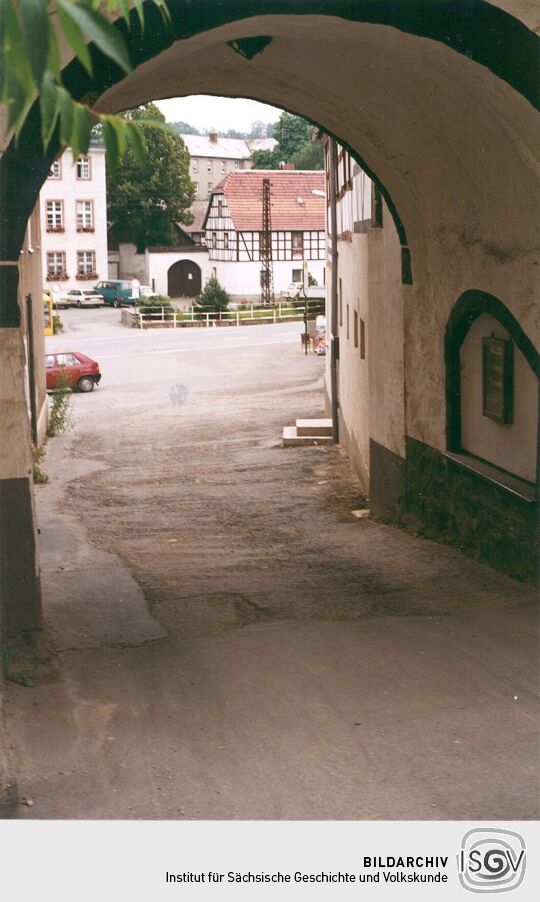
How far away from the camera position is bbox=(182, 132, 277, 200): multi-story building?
9362cm

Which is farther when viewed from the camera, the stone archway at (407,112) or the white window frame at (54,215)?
the white window frame at (54,215)

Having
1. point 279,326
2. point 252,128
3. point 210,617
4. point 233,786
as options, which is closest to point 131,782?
point 233,786

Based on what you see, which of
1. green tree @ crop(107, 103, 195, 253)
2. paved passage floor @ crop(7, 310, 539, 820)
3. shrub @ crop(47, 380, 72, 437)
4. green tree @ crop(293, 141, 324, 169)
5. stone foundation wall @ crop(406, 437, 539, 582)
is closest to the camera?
paved passage floor @ crop(7, 310, 539, 820)

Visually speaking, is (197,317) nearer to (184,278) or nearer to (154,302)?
(154,302)

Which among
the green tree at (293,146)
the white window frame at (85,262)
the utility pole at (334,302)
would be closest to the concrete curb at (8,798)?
the utility pole at (334,302)

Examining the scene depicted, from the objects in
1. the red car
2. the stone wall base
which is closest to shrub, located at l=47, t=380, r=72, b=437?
the red car

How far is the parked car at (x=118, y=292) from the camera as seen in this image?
202 feet

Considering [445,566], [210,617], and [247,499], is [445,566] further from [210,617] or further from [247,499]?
[247,499]

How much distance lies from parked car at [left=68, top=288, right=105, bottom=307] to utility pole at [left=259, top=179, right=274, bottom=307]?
30.5ft

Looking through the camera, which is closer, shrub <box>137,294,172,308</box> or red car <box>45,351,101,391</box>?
red car <box>45,351,101,391</box>

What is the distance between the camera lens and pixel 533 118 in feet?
23.8

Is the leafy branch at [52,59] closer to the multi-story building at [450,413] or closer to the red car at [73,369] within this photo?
the multi-story building at [450,413]

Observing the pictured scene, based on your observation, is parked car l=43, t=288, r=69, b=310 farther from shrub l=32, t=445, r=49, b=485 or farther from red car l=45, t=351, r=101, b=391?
shrub l=32, t=445, r=49, b=485
